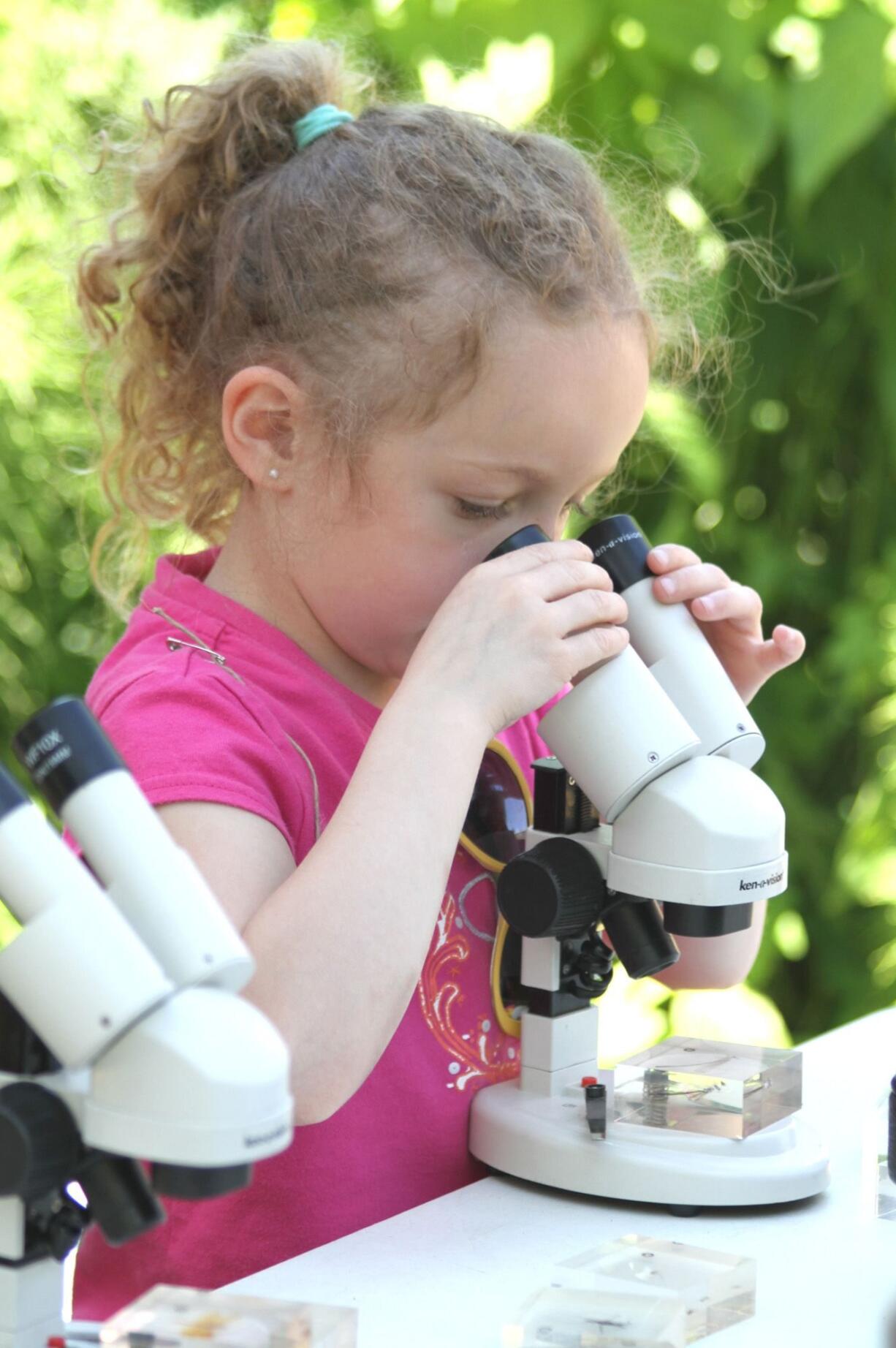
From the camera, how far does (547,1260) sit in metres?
0.83

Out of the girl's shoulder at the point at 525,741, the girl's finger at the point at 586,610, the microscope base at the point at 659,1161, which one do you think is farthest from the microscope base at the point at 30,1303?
the girl's shoulder at the point at 525,741

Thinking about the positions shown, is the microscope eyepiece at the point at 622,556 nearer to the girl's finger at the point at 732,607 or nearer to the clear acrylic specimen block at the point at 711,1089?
the girl's finger at the point at 732,607

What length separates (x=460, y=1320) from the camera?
0.75 m

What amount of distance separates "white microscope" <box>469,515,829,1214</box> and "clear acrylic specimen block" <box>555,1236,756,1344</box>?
0.11m

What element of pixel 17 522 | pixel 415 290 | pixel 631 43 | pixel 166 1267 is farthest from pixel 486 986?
pixel 17 522

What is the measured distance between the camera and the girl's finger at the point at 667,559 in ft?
3.37

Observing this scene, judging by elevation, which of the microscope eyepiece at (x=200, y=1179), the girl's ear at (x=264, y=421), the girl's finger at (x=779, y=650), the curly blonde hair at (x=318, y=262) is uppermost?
the curly blonde hair at (x=318, y=262)

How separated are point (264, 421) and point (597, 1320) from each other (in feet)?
2.13

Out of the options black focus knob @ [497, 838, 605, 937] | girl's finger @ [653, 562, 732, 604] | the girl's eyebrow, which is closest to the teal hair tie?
the girl's eyebrow

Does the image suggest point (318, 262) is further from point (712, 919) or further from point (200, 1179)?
point (200, 1179)

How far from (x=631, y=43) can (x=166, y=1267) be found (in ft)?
4.60

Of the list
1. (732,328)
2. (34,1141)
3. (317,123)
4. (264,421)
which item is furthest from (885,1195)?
(732,328)

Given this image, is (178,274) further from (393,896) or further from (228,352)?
(393,896)

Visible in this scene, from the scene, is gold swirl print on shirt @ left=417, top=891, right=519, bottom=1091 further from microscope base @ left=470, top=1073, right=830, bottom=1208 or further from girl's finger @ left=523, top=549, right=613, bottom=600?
girl's finger @ left=523, top=549, right=613, bottom=600
